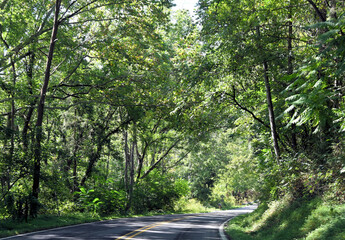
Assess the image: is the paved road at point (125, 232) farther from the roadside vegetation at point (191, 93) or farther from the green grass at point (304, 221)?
the roadside vegetation at point (191, 93)

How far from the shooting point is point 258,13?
32.3 ft

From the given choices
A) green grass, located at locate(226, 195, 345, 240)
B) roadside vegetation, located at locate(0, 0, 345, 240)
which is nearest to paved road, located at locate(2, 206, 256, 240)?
green grass, located at locate(226, 195, 345, 240)

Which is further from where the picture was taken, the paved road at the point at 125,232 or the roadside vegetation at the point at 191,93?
the paved road at the point at 125,232

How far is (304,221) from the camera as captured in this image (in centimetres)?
895

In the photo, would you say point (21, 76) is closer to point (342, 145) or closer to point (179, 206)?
point (342, 145)

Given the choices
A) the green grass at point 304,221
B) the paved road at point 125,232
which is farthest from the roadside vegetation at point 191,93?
the paved road at point 125,232

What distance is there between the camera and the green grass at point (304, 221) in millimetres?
7184

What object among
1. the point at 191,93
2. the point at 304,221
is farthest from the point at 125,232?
the point at 304,221

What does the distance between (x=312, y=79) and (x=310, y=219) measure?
4.94 metres

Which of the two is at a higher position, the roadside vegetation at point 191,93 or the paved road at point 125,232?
the roadside vegetation at point 191,93

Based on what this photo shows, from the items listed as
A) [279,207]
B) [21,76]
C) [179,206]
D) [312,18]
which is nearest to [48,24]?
[21,76]

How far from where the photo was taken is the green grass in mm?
7184

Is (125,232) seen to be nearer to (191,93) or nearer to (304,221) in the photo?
(191,93)

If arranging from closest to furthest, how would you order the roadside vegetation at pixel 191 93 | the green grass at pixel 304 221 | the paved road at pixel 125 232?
the green grass at pixel 304 221
the roadside vegetation at pixel 191 93
the paved road at pixel 125 232
